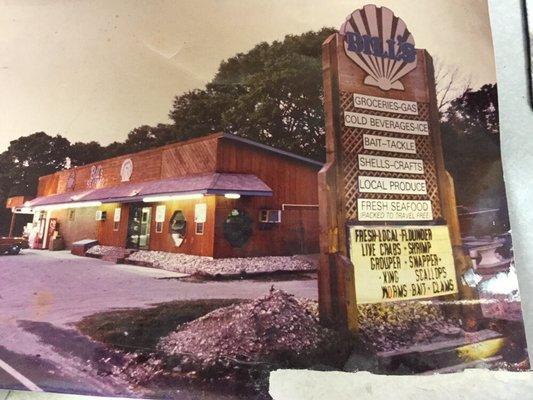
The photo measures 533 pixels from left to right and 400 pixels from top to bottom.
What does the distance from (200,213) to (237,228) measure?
16.0 inches

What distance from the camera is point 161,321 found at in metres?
2.68

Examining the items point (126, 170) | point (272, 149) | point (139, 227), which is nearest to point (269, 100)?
point (272, 149)

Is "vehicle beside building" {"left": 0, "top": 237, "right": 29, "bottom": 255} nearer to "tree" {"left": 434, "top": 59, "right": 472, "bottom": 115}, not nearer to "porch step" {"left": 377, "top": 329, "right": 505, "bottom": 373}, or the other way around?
"porch step" {"left": 377, "top": 329, "right": 505, "bottom": 373}

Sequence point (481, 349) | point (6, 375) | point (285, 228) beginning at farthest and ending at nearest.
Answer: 1. point (285, 228)
2. point (481, 349)
3. point (6, 375)

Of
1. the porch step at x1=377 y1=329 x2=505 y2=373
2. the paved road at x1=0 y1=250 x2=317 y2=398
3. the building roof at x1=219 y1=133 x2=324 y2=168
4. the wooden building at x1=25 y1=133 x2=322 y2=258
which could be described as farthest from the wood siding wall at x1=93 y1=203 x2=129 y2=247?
the porch step at x1=377 y1=329 x2=505 y2=373

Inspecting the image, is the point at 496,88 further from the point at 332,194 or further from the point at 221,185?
the point at 221,185

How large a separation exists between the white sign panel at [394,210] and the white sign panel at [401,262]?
0.34 feet

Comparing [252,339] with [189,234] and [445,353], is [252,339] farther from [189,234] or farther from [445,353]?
[445,353]

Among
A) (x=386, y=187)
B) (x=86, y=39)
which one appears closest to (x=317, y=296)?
(x=386, y=187)

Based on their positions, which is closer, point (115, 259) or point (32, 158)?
point (115, 259)

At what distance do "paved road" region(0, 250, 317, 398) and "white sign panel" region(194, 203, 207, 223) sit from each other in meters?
0.62

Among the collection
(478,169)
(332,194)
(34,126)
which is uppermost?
(34,126)

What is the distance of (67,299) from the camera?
2.79 metres

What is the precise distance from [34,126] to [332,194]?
3429 millimetres
